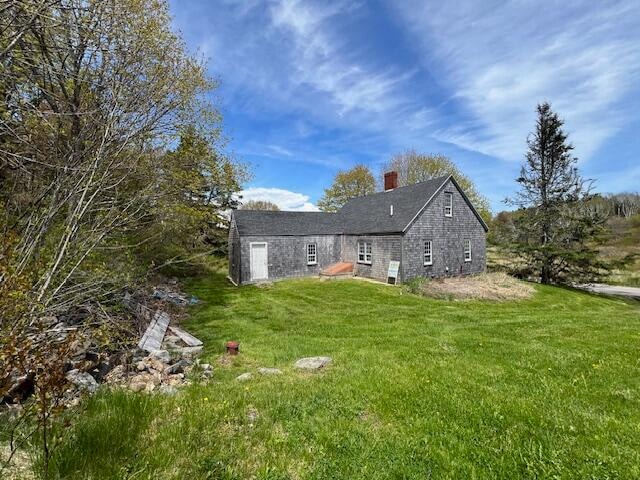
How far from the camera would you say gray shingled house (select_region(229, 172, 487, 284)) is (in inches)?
844

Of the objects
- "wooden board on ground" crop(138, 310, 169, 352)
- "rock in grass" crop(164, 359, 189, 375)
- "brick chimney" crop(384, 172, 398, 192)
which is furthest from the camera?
"brick chimney" crop(384, 172, 398, 192)

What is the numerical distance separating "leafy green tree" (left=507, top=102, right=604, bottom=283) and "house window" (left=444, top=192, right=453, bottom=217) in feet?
25.6

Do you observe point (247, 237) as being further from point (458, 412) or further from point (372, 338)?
point (458, 412)

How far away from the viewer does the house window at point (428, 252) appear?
21781 mm

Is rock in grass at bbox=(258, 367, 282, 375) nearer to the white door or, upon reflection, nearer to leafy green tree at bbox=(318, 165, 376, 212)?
the white door

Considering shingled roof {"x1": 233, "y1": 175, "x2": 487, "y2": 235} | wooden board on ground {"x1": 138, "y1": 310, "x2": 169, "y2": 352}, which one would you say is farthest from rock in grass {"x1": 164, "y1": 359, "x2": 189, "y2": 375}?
shingled roof {"x1": 233, "y1": 175, "x2": 487, "y2": 235}

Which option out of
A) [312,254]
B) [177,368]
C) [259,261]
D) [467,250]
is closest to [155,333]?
[177,368]

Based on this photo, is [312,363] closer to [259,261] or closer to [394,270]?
[394,270]

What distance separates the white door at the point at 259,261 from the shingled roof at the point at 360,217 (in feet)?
2.99

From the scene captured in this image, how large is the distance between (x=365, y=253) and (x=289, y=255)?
544cm

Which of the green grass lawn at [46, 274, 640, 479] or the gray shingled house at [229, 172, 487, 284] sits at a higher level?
the gray shingled house at [229, 172, 487, 284]

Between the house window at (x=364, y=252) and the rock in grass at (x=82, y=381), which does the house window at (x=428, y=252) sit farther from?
the rock in grass at (x=82, y=381)

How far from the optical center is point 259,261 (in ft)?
74.1

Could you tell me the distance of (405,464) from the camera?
3559 mm
